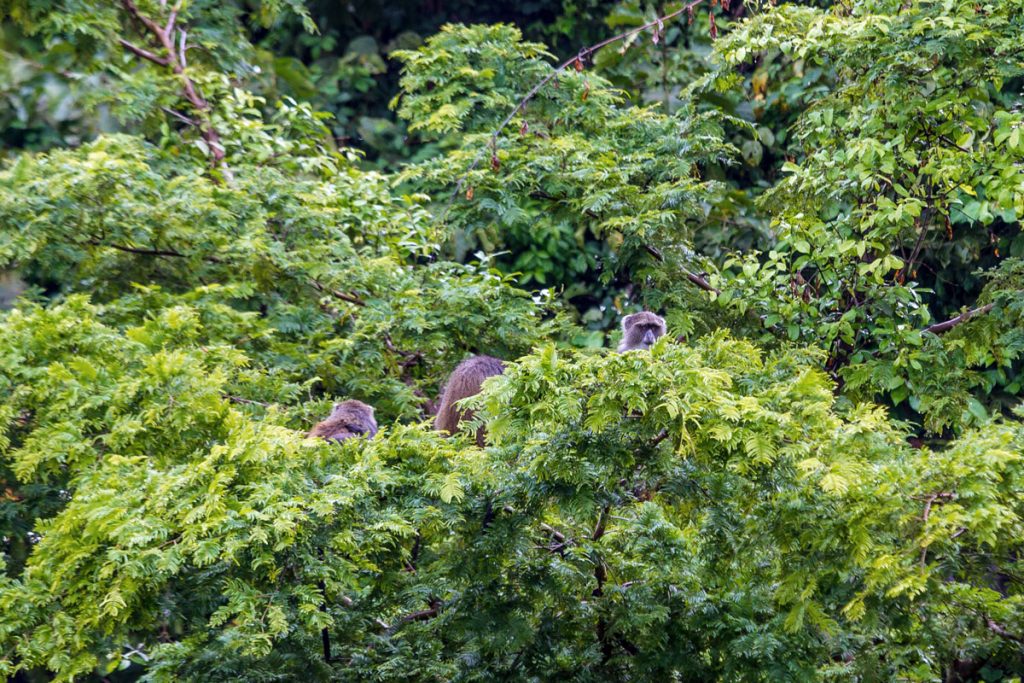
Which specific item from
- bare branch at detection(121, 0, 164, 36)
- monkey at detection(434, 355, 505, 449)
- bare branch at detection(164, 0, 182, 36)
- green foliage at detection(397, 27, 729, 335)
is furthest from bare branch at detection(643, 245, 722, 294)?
bare branch at detection(121, 0, 164, 36)

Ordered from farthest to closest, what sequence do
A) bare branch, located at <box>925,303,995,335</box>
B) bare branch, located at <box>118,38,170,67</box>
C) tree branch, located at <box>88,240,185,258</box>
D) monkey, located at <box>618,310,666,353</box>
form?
monkey, located at <box>618,310,666,353</box>, bare branch, located at <box>118,38,170,67</box>, tree branch, located at <box>88,240,185,258</box>, bare branch, located at <box>925,303,995,335</box>

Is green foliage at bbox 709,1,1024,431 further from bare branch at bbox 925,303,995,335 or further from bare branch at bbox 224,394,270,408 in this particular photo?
→ bare branch at bbox 224,394,270,408

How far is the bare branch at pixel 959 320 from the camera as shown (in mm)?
5420

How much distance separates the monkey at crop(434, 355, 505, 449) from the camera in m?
5.54

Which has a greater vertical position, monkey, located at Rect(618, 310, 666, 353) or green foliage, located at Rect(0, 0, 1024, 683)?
green foliage, located at Rect(0, 0, 1024, 683)

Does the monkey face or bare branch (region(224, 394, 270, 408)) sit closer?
bare branch (region(224, 394, 270, 408))

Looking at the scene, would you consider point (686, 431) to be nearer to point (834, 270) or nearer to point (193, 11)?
point (834, 270)

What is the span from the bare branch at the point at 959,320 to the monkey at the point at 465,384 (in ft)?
7.48

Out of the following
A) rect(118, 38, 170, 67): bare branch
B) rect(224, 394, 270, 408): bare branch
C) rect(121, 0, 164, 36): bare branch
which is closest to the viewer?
rect(224, 394, 270, 408): bare branch

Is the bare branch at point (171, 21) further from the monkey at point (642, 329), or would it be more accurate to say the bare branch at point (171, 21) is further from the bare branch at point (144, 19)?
the monkey at point (642, 329)

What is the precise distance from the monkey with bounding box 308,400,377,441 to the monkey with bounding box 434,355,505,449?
1.24 feet

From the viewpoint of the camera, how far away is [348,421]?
5.70 meters

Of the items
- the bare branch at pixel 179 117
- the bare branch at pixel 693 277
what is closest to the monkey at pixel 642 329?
the bare branch at pixel 693 277

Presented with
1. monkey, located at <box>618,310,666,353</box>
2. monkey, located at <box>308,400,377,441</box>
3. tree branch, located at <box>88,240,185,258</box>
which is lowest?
monkey, located at <box>618,310,666,353</box>
